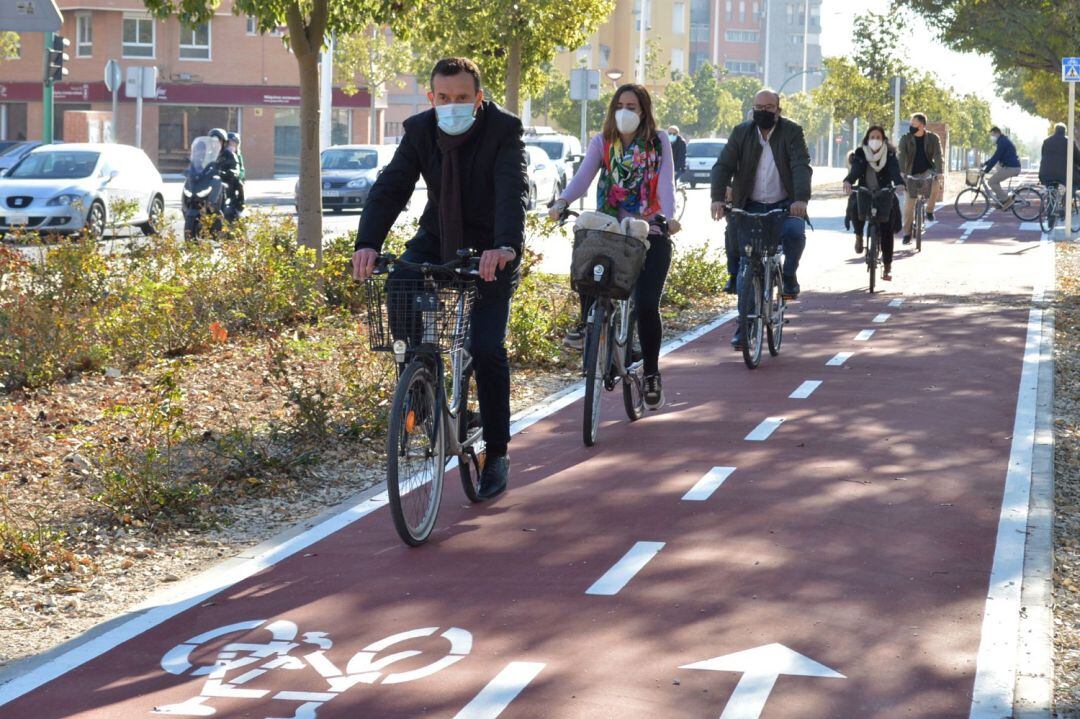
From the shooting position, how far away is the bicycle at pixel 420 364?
6.18m

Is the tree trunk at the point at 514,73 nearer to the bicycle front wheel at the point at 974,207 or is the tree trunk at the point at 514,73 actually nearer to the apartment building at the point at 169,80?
the bicycle front wheel at the point at 974,207

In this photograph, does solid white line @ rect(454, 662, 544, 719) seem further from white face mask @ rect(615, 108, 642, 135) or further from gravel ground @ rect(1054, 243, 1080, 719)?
white face mask @ rect(615, 108, 642, 135)

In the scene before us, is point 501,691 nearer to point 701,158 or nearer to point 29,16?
point 29,16

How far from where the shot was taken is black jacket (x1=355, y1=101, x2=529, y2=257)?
258 inches

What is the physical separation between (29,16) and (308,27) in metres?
4.77

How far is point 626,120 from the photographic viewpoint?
349 inches

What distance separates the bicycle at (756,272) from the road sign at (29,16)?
4.72 m

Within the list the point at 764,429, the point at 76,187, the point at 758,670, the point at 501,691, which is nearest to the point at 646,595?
the point at 758,670

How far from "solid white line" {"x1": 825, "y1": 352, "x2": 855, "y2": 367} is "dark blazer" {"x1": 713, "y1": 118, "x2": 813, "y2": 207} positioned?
47.4 inches

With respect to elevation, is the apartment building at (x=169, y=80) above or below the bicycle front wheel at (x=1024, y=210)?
above

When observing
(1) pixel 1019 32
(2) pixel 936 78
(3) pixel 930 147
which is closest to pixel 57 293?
(3) pixel 930 147

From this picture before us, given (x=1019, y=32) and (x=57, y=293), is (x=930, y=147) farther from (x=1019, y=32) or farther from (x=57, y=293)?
(x=57, y=293)

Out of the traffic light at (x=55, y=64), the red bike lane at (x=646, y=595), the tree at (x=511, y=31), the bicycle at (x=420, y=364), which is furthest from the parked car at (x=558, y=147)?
the bicycle at (x=420, y=364)

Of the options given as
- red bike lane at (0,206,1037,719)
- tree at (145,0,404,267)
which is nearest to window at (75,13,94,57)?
tree at (145,0,404,267)
